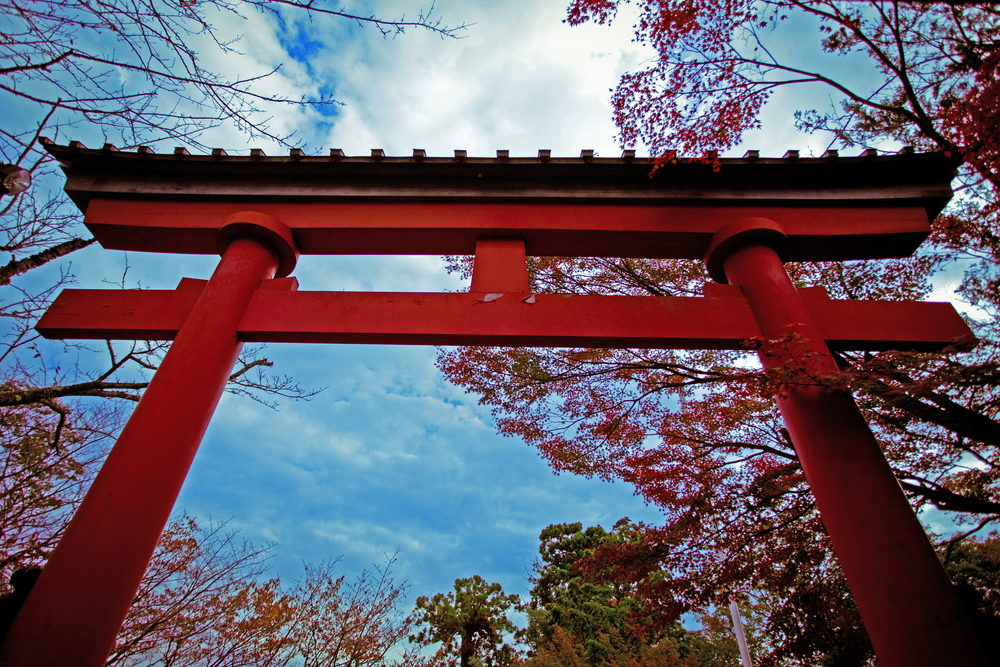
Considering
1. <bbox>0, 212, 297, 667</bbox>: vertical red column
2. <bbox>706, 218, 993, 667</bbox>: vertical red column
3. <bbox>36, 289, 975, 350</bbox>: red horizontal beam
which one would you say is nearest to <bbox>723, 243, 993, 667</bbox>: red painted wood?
<bbox>706, 218, 993, 667</bbox>: vertical red column

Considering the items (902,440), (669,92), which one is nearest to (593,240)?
(669,92)

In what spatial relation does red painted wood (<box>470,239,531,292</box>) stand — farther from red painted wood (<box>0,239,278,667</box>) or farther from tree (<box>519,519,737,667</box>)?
tree (<box>519,519,737,667</box>)

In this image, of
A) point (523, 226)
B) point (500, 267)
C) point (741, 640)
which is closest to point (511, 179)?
point (523, 226)

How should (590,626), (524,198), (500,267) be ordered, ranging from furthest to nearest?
(590,626), (524,198), (500,267)

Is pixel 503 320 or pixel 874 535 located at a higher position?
pixel 503 320

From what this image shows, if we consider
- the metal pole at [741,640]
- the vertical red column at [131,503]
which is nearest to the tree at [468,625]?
the metal pole at [741,640]

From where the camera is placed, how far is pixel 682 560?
201 inches

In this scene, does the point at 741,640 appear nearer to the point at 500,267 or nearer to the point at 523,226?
the point at 500,267

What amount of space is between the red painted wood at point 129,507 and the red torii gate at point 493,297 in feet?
0.04

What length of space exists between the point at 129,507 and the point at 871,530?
5.21 meters

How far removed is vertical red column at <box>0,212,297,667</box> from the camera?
2.73m

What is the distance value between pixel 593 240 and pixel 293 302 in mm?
3295

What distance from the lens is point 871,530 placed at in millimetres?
3014

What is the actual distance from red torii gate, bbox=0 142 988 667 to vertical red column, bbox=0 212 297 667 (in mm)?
13
